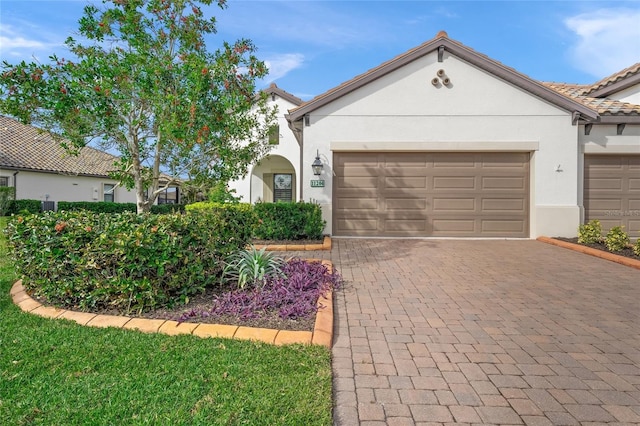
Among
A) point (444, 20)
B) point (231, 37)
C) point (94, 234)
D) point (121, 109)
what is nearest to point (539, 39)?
point (444, 20)

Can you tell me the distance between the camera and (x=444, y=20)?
32.5 feet

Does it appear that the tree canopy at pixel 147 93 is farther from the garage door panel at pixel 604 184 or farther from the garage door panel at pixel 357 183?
the garage door panel at pixel 604 184

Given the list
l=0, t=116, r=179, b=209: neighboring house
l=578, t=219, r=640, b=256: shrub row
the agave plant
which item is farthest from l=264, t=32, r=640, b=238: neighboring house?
l=0, t=116, r=179, b=209: neighboring house

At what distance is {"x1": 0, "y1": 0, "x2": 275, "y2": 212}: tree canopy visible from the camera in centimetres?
487

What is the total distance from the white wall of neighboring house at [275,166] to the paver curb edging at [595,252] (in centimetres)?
1074

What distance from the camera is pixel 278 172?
17984 mm

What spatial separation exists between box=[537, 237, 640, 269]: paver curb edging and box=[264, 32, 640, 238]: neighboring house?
57cm

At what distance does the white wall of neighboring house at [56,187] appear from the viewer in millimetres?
18766

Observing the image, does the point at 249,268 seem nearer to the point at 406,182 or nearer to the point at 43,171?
the point at 406,182

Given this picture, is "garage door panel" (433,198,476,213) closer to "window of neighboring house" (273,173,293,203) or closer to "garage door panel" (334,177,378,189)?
"garage door panel" (334,177,378,189)

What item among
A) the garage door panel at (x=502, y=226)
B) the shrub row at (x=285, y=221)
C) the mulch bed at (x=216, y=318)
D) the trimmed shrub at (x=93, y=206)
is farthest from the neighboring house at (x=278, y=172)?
the mulch bed at (x=216, y=318)

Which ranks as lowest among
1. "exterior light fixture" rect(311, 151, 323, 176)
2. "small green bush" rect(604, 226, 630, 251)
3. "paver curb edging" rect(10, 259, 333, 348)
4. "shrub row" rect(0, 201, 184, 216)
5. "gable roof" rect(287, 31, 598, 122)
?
"paver curb edging" rect(10, 259, 333, 348)

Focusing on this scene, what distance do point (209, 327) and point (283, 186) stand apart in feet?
49.0

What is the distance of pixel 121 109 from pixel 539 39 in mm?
9616
